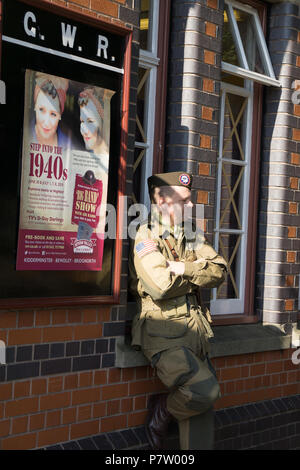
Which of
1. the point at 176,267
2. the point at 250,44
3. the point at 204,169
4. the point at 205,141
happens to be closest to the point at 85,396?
the point at 176,267

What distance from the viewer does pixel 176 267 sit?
4848 mm

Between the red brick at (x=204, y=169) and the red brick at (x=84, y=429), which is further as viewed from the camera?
the red brick at (x=204, y=169)

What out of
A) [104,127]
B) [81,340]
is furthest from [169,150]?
[81,340]

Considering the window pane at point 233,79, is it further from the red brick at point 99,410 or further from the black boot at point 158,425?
the red brick at point 99,410

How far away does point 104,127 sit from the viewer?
496 centimetres

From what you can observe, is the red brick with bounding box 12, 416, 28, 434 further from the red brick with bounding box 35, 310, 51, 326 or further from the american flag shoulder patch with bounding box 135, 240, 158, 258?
the american flag shoulder patch with bounding box 135, 240, 158, 258

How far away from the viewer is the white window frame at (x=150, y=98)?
568 centimetres

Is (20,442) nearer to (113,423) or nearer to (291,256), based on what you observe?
(113,423)

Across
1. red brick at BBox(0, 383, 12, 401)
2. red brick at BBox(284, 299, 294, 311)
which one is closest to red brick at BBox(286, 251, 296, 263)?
red brick at BBox(284, 299, 294, 311)

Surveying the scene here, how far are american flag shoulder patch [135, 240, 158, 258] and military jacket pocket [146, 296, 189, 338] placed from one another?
36 centimetres

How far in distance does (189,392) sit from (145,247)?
0.96 meters

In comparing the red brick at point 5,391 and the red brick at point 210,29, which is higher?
the red brick at point 210,29

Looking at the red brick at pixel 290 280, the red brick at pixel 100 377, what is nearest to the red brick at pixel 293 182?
the red brick at pixel 290 280

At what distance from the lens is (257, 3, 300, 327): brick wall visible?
6723 millimetres
